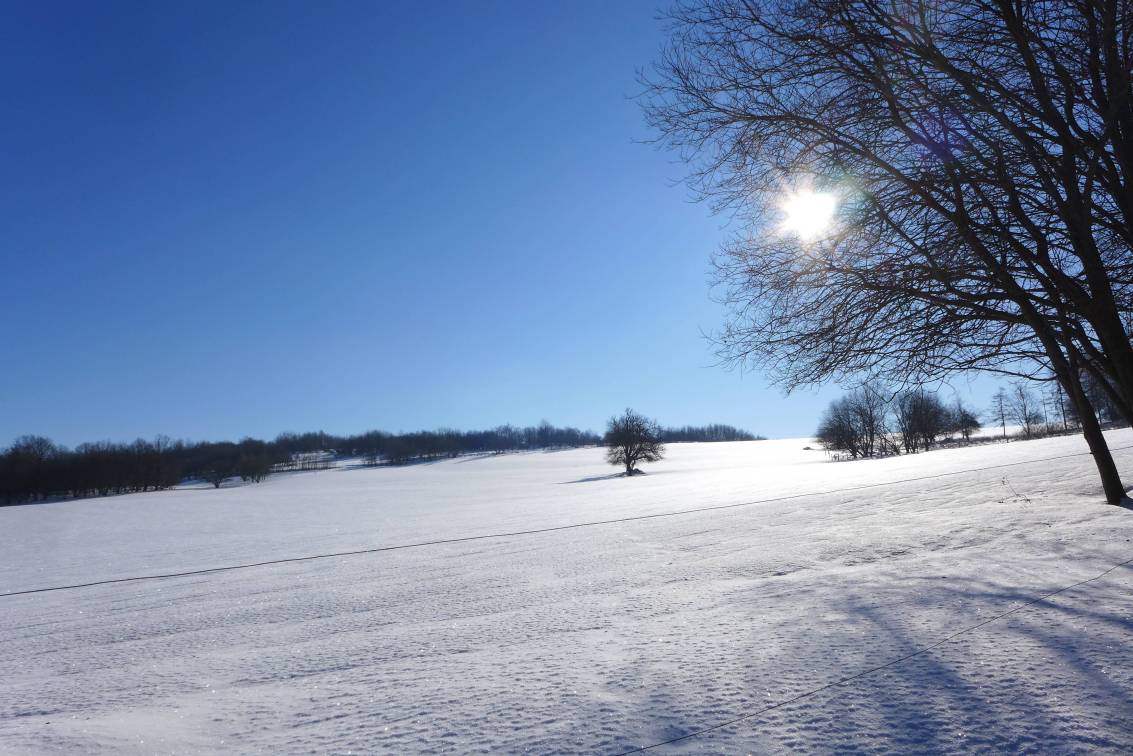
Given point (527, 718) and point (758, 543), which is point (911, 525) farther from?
point (527, 718)

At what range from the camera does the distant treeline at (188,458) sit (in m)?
70.1

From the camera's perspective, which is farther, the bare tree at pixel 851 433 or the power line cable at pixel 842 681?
the bare tree at pixel 851 433

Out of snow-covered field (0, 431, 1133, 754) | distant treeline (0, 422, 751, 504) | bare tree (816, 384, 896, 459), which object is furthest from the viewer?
distant treeline (0, 422, 751, 504)

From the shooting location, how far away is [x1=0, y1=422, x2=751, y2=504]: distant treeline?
2761 inches

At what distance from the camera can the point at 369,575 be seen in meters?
6.36

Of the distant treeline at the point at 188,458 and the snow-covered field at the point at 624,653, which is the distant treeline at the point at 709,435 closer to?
the distant treeline at the point at 188,458

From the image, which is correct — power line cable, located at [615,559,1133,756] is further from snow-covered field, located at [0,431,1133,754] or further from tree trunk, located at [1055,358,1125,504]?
tree trunk, located at [1055,358,1125,504]

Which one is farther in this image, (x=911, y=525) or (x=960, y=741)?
(x=911, y=525)

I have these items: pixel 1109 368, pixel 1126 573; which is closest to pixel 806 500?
pixel 1109 368

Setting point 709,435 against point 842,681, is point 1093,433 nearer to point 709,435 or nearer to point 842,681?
point 842,681

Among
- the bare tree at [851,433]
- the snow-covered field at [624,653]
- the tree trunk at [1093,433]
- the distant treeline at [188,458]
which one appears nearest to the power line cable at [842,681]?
the snow-covered field at [624,653]

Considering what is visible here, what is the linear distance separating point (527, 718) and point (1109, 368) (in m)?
7.84

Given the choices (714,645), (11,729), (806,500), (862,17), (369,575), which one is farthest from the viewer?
(806,500)

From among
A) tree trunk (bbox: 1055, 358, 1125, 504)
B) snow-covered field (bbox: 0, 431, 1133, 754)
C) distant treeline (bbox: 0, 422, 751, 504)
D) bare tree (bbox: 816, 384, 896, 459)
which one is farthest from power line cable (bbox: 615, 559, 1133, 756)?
distant treeline (bbox: 0, 422, 751, 504)
